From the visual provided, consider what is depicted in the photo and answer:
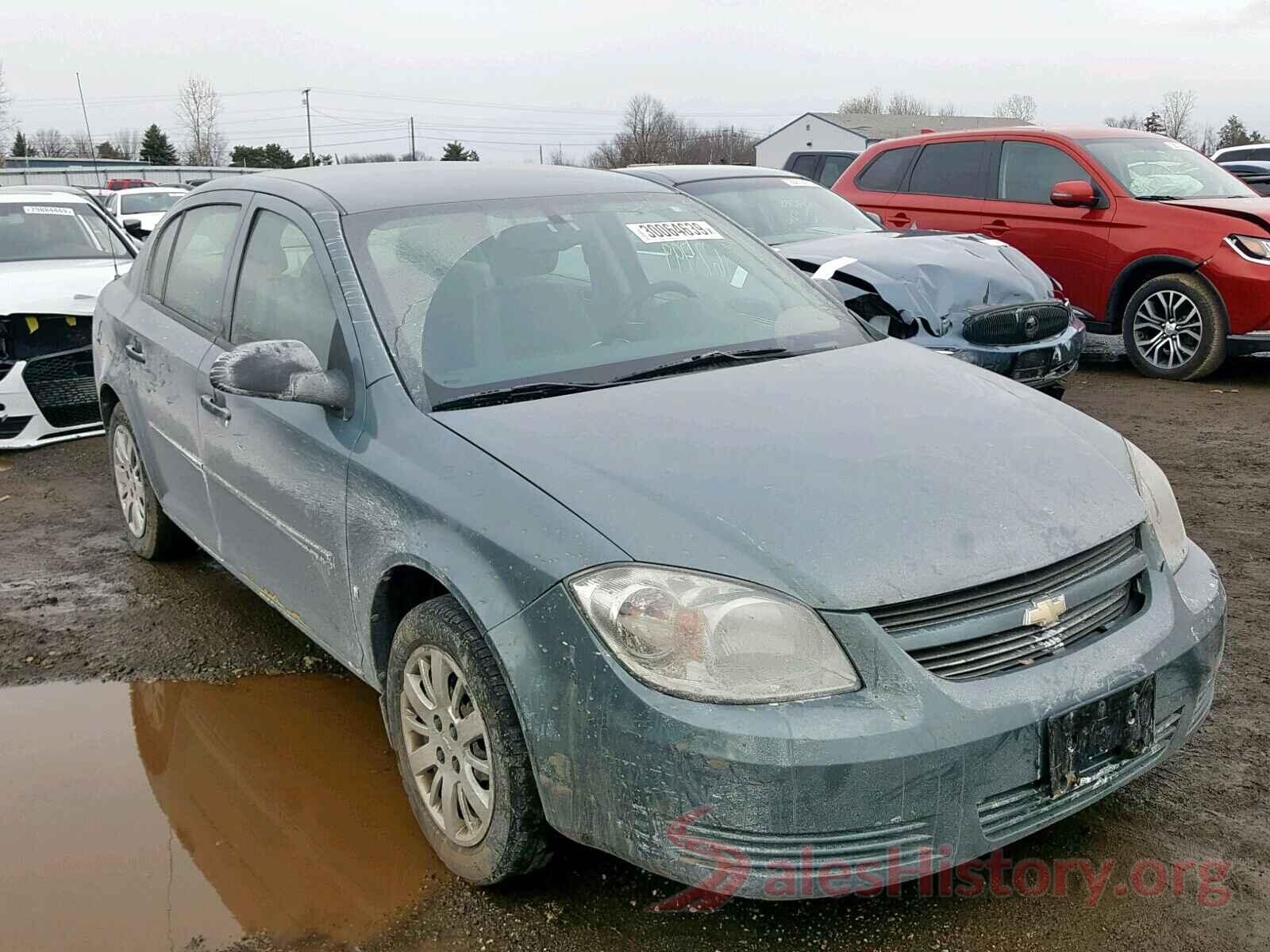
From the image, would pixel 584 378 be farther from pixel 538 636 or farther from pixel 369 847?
pixel 369 847

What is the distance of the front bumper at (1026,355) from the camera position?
246 inches

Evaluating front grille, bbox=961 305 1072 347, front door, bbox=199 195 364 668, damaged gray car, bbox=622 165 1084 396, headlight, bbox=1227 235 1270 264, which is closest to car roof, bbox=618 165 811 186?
damaged gray car, bbox=622 165 1084 396

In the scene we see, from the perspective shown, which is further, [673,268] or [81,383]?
[81,383]

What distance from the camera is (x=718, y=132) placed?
97.6 m

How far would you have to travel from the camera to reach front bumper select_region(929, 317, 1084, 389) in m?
6.24

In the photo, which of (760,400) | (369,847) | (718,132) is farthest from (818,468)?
(718,132)

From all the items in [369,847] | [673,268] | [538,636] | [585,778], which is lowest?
[369,847]

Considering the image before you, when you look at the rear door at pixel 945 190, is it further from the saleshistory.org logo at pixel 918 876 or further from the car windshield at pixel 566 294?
the saleshistory.org logo at pixel 918 876

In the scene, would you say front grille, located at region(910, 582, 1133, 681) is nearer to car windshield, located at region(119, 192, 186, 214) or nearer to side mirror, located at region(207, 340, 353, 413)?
side mirror, located at region(207, 340, 353, 413)

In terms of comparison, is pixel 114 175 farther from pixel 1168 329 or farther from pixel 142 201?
pixel 1168 329

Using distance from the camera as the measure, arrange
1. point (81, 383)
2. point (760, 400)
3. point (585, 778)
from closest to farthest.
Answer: point (585, 778), point (760, 400), point (81, 383)

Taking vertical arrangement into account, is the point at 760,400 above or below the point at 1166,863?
above

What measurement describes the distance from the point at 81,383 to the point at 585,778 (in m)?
5.98

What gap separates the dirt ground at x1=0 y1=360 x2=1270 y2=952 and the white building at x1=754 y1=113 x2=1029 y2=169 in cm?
5578
